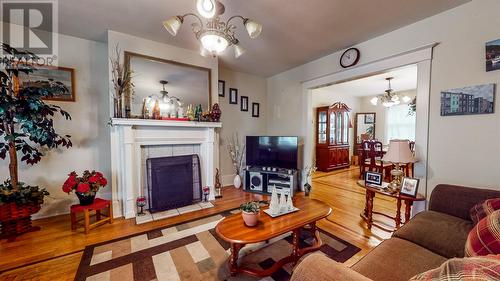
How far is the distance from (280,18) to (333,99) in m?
4.59

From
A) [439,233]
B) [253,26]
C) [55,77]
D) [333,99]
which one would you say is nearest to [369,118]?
[333,99]

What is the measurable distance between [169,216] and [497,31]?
4008 millimetres

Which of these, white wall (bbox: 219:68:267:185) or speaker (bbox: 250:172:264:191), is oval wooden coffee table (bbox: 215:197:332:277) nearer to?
speaker (bbox: 250:172:264:191)

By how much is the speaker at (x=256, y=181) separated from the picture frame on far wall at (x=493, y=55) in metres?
3.11

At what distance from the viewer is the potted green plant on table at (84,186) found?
7.21 feet

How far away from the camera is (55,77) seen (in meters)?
2.60

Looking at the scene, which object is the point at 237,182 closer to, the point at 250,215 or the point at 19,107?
the point at 250,215

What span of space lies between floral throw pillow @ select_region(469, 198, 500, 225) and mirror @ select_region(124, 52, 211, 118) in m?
3.25

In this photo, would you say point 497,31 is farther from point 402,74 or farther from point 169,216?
point 169,216

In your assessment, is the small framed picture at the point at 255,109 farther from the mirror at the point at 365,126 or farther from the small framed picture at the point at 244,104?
the mirror at the point at 365,126

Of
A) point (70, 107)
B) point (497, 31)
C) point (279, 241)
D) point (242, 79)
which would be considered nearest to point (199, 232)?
point (279, 241)

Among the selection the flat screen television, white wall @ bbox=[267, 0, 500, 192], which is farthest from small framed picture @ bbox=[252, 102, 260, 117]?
white wall @ bbox=[267, 0, 500, 192]

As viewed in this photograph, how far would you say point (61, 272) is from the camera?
1.60 m

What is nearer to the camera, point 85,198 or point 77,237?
point 77,237
